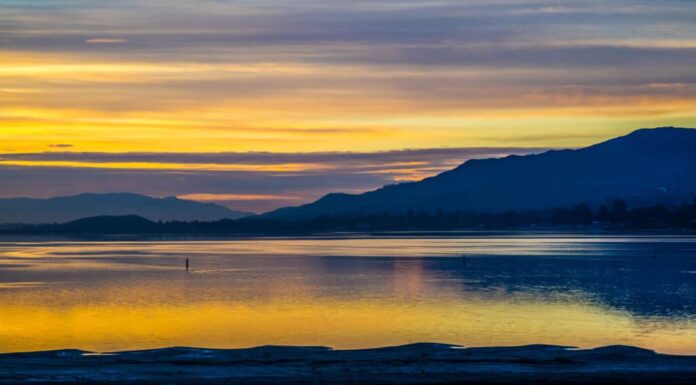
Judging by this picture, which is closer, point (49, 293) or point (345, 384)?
point (345, 384)

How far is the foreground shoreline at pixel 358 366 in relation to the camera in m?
27.4

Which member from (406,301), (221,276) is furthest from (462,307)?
(221,276)

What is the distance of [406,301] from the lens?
59562 mm

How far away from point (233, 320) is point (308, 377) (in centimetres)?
2313

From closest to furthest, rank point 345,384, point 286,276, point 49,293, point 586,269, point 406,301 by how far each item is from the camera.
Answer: point 345,384, point 406,301, point 49,293, point 286,276, point 586,269

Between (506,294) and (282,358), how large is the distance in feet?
109

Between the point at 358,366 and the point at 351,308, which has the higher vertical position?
the point at 358,366

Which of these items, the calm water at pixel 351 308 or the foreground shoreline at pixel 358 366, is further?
the calm water at pixel 351 308

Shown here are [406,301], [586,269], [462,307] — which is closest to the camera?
[462,307]

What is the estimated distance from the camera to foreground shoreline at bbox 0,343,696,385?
1079 inches

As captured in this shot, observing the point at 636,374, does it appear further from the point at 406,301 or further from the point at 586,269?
the point at 586,269

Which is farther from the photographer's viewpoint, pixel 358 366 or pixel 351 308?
pixel 351 308

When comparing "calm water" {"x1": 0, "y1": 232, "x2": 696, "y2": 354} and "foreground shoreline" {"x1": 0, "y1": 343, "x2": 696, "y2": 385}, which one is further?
"calm water" {"x1": 0, "y1": 232, "x2": 696, "y2": 354}

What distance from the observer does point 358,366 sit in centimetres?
3003
